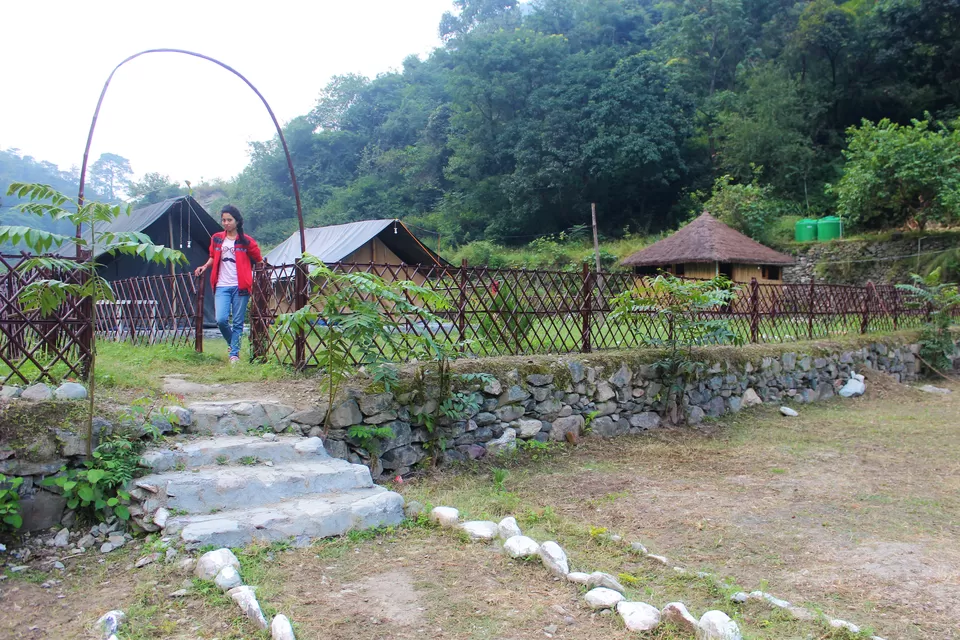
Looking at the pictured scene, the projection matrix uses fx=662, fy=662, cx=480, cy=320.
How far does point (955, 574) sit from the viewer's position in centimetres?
316

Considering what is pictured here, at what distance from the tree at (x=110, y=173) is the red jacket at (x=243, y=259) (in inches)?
2473

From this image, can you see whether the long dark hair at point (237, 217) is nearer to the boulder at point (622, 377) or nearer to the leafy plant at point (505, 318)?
the leafy plant at point (505, 318)

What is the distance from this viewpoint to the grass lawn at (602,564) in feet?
8.55

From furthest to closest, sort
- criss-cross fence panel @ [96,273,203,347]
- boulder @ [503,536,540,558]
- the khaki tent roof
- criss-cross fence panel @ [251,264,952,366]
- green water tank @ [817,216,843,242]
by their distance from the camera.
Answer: green water tank @ [817,216,843,242], the khaki tent roof, criss-cross fence panel @ [96,273,203,347], criss-cross fence panel @ [251,264,952,366], boulder @ [503,536,540,558]

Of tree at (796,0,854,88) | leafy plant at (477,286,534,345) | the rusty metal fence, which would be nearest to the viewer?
the rusty metal fence

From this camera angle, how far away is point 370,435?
4762mm

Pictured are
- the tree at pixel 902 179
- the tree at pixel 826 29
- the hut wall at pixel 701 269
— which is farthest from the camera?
the tree at pixel 826 29

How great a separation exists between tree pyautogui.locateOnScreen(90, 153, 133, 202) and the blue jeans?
6289cm

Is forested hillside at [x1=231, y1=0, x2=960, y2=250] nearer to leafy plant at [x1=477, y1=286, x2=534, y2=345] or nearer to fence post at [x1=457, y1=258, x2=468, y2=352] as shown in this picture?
leafy plant at [x1=477, y1=286, x2=534, y2=345]

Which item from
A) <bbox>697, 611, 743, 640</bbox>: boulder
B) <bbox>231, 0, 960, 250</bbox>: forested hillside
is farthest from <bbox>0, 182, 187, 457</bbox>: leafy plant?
<bbox>231, 0, 960, 250</bbox>: forested hillside

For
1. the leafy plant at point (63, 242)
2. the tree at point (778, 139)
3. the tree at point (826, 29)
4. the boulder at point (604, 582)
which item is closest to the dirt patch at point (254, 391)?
the leafy plant at point (63, 242)

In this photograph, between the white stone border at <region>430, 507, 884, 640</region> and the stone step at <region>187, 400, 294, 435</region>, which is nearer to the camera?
the white stone border at <region>430, 507, 884, 640</region>

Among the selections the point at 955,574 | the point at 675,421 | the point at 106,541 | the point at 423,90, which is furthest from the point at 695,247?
the point at 423,90

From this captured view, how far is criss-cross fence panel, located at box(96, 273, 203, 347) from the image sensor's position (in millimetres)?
7238
